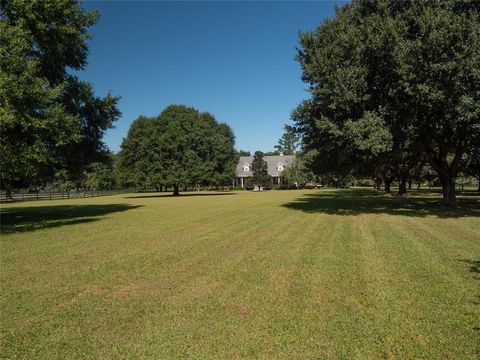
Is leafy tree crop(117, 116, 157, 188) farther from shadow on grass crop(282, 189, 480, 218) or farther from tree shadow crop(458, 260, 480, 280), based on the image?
tree shadow crop(458, 260, 480, 280)

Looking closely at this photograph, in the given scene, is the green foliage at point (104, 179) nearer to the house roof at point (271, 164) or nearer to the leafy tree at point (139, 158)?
the house roof at point (271, 164)

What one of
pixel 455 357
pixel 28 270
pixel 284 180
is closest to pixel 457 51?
pixel 455 357

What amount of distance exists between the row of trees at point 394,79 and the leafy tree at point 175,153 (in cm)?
3365

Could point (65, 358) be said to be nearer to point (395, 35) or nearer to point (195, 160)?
point (395, 35)

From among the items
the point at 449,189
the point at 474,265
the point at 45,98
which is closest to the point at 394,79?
the point at 449,189

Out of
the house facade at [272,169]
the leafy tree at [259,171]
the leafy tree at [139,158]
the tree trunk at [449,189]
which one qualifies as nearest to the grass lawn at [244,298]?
the tree trunk at [449,189]

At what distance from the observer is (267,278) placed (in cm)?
825

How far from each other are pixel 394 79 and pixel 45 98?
18.4 m

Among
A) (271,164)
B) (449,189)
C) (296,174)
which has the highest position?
(271,164)

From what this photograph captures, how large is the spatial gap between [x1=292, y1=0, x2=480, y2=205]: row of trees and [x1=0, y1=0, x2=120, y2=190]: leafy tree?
13.9 metres

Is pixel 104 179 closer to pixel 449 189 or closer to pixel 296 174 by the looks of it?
pixel 296 174

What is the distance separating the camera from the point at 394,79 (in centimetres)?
2152

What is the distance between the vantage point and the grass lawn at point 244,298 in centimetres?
503

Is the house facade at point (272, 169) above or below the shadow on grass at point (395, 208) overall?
above
